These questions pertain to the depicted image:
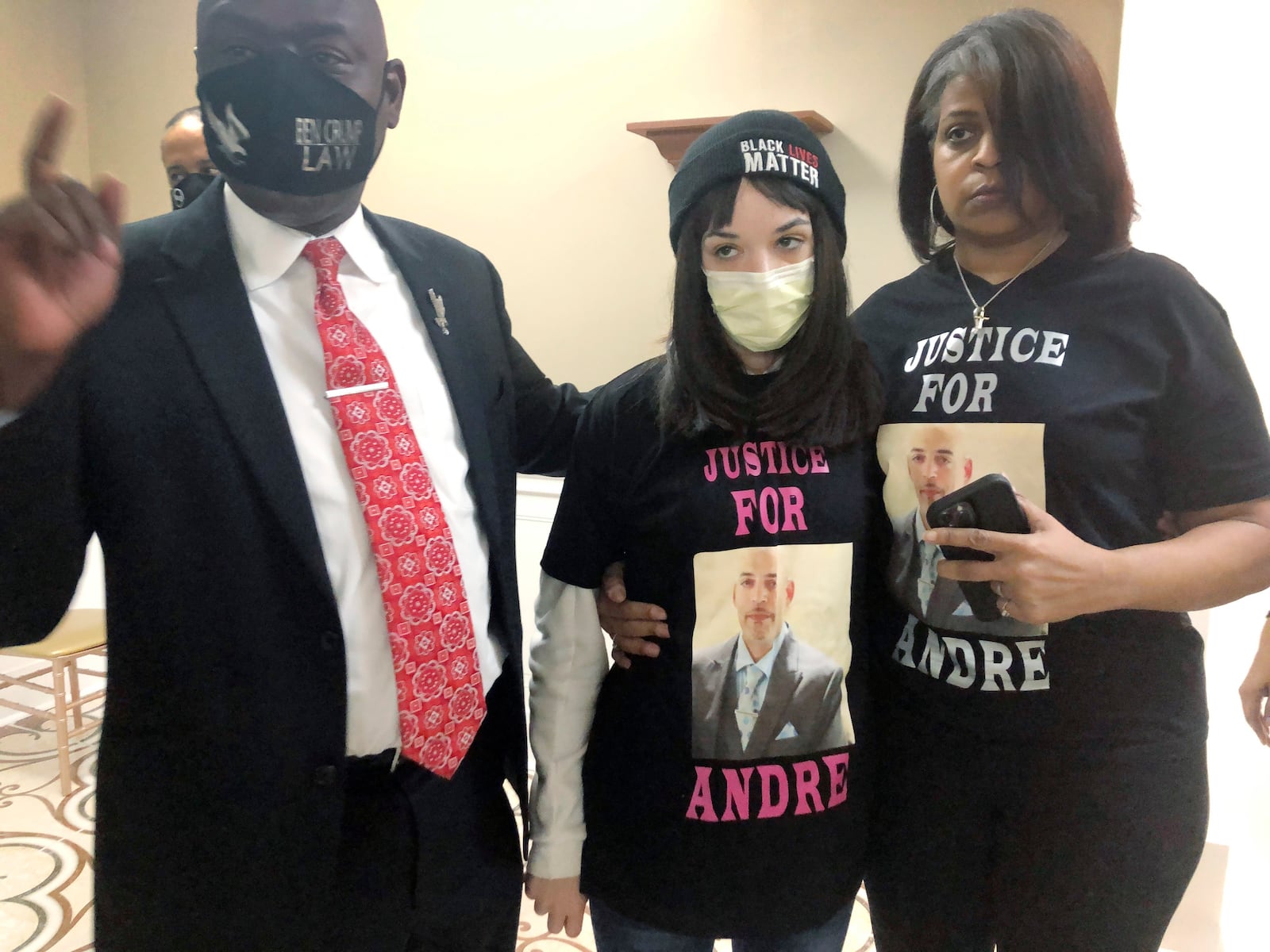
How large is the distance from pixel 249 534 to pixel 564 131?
73.7 inches

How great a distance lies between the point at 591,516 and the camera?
1.02 metres

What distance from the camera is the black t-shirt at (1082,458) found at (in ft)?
3.03

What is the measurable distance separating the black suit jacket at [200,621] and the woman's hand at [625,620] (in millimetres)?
332

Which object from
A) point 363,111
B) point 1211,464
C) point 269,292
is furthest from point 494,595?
point 1211,464

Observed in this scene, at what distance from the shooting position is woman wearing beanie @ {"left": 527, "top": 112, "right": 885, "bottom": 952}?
0.96 metres

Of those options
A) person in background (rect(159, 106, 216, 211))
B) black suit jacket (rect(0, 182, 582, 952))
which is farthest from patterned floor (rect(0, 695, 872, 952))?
person in background (rect(159, 106, 216, 211))

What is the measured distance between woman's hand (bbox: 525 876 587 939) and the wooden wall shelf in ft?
5.49

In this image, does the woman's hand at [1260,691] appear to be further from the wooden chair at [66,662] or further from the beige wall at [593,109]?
the wooden chair at [66,662]

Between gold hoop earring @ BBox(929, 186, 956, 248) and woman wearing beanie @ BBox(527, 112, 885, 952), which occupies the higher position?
gold hoop earring @ BBox(929, 186, 956, 248)

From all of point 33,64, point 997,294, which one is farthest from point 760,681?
point 33,64

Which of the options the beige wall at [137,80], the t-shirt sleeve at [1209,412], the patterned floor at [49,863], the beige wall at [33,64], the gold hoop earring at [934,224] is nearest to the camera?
the t-shirt sleeve at [1209,412]

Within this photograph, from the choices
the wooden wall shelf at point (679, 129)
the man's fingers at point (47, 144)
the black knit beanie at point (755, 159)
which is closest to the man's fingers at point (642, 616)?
the black knit beanie at point (755, 159)

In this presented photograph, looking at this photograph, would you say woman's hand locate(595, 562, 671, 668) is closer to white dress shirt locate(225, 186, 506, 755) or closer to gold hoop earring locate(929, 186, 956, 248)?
white dress shirt locate(225, 186, 506, 755)

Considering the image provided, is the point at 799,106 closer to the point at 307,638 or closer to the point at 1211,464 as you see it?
the point at 1211,464
